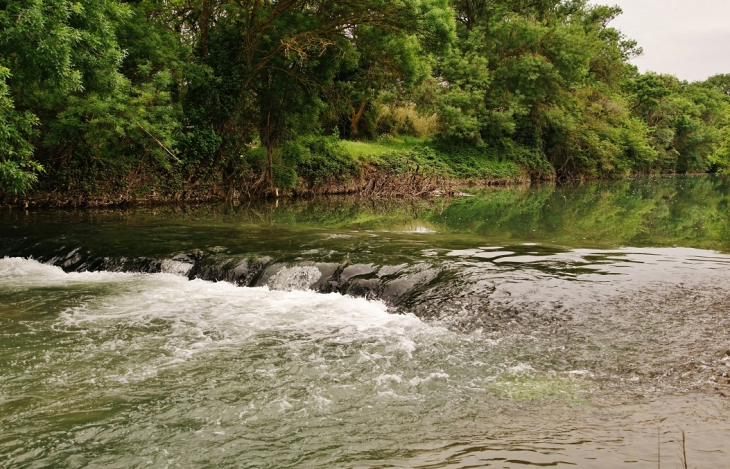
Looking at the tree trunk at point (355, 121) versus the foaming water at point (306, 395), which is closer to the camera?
the foaming water at point (306, 395)

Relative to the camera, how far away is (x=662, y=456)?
13.1ft

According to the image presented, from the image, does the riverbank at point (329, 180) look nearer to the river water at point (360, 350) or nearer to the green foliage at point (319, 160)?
the green foliage at point (319, 160)

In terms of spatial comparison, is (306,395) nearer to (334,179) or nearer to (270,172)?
(270,172)

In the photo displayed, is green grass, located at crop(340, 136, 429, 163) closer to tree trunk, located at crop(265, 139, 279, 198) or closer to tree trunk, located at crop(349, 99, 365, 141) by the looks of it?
tree trunk, located at crop(349, 99, 365, 141)

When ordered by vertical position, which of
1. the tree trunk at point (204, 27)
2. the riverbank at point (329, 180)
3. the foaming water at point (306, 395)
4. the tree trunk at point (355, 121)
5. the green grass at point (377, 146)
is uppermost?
the tree trunk at point (204, 27)

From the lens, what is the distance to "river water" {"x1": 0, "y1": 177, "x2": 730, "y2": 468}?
4367mm

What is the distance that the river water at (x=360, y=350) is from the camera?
172 inches

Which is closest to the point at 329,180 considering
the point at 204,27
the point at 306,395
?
the point at 204,27

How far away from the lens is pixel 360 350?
6625mm

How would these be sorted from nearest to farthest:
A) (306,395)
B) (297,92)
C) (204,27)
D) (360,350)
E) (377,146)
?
1. (306,395)
2. (360,350)
3. (204,27)
4. (297,92)
5. (377,146)

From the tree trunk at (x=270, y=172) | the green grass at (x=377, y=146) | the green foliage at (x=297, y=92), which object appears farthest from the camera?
the green grass at (x=377, y=146)

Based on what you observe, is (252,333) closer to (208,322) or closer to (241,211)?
(208,322)

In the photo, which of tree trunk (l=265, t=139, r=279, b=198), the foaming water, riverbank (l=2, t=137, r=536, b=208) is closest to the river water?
the foaming water

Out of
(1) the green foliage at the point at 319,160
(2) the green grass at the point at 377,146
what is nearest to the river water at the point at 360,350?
(1) the green foliage at the point at 319,160
